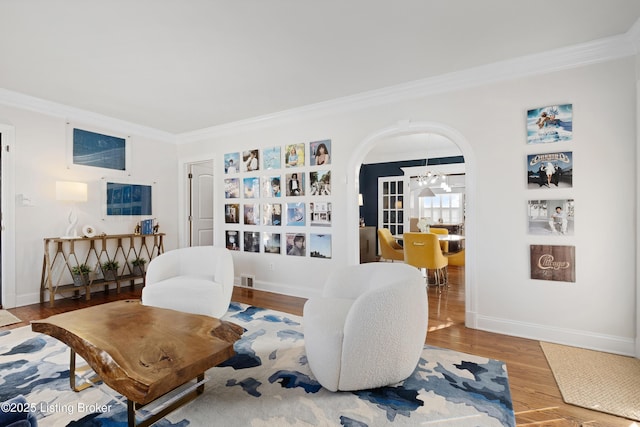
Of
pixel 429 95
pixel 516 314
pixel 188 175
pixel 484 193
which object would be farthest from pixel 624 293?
pixel 188 175

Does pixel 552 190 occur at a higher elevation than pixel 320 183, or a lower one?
lower

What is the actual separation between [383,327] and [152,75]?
3.40 metres

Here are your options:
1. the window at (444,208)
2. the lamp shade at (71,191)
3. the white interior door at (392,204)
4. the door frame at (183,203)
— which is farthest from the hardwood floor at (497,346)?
the window at (444,208)

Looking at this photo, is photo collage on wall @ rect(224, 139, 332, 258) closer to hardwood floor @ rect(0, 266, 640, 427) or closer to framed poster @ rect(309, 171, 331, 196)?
framed poster @ rect(309, 171, 331, 196)

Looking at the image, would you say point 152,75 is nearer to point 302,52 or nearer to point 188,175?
point 302,52

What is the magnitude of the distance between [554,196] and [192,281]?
371cm

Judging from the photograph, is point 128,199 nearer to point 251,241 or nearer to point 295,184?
point 251,241

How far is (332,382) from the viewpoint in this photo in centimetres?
207

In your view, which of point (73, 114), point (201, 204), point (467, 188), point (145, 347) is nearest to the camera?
point (145, 347)

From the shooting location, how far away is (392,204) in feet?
27.7

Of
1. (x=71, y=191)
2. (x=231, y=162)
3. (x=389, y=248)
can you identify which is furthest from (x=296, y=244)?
(x=71, y=191)

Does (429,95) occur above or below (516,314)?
above

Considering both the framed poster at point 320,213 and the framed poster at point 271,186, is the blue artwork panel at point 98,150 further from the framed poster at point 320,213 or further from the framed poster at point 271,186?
the framed poster at point 320,213

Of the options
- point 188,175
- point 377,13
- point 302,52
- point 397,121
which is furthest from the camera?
point 188,175
